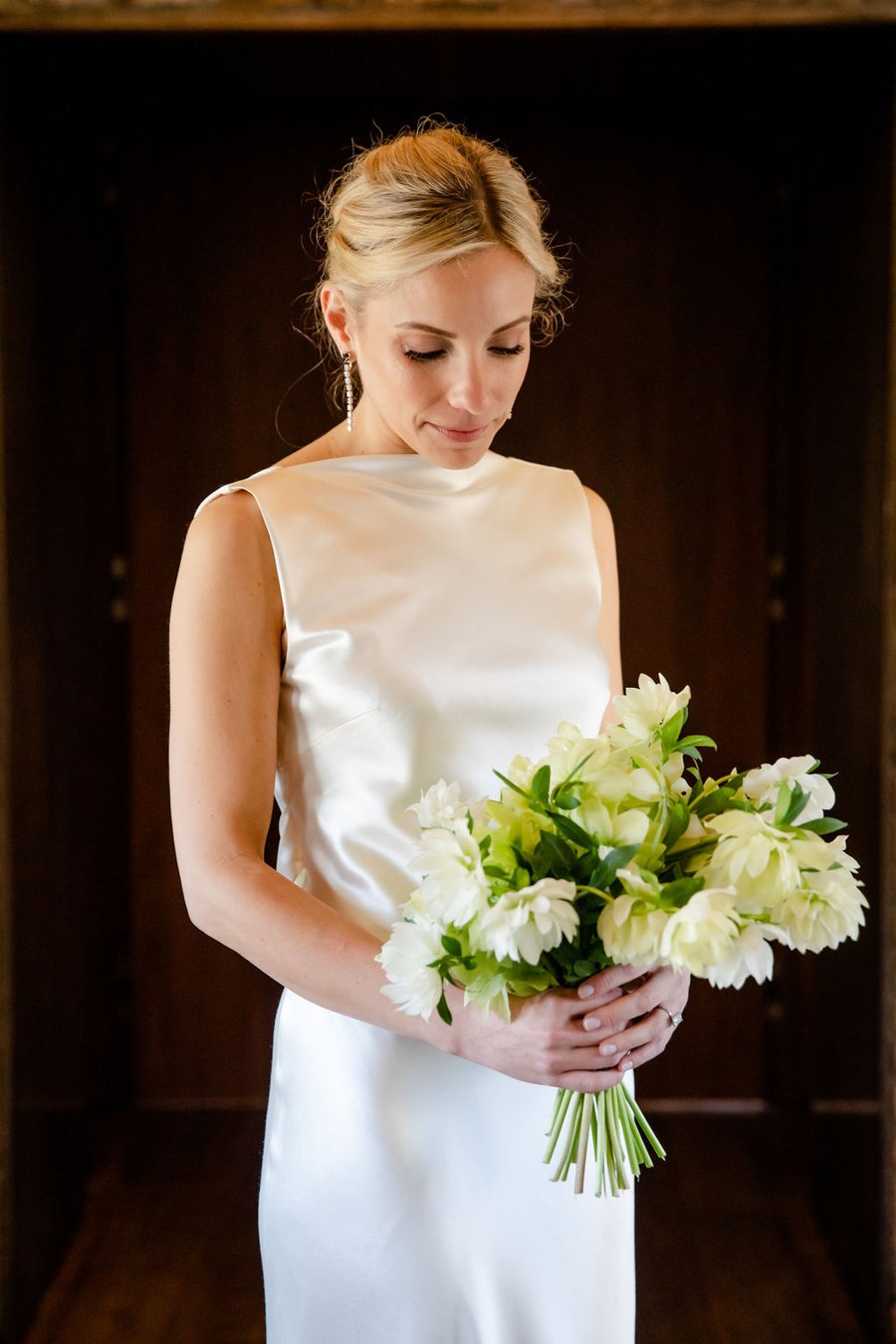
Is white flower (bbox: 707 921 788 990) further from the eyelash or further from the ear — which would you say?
the ear

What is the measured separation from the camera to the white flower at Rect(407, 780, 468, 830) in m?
1.14

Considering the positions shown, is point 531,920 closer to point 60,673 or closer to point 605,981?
point 605,981

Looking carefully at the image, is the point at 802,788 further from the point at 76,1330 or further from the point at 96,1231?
the point at 96,1231

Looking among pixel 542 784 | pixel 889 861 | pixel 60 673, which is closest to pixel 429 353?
pixel 542 784

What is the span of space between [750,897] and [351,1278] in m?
0.68

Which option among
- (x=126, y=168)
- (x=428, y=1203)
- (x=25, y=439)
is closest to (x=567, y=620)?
(x=428, y=1203)

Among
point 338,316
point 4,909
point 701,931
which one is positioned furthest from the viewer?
point 4,909

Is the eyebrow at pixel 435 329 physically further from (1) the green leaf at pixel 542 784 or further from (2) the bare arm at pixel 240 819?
(1) the green leaf at pixel 542 784

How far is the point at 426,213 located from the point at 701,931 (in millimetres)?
781

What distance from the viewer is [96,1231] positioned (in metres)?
3.16

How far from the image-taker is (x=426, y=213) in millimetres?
1364

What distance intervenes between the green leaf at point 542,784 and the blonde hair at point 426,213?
0.56m

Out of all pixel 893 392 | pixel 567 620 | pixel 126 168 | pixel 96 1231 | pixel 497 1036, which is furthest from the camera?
pixel 126 168

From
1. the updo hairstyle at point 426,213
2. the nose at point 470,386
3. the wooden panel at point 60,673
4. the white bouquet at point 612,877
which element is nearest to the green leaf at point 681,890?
the white bouquet at point 612,877
